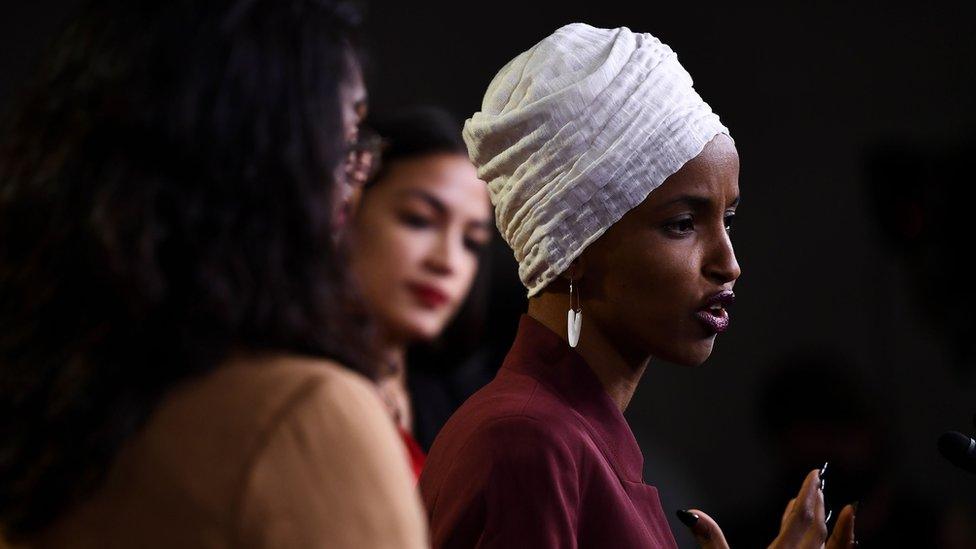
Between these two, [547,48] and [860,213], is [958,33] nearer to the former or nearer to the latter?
[860,213]

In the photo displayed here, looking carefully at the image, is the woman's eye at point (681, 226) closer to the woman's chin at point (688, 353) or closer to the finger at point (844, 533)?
the woman's chin at point (688, 353)

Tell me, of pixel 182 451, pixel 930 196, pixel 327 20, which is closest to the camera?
pixel 182 451

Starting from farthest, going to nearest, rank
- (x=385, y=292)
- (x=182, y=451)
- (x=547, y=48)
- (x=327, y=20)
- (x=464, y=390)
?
(x=464, y=390), (x=385, y=292), (x=547, y=48), (x=327, y=20), (x=182, y=451)

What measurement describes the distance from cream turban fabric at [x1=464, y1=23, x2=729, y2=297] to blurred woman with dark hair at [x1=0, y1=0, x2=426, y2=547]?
2.12 feet

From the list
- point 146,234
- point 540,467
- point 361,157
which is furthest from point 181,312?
point 540,467

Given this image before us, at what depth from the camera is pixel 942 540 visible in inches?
139

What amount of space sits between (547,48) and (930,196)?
2.44 metres

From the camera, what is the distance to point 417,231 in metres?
2.86

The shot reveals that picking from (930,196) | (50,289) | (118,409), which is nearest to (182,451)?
(118,409)

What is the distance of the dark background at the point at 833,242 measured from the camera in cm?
386

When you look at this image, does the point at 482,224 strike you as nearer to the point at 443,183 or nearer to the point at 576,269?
the point at 443,183

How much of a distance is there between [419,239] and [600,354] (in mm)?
1198

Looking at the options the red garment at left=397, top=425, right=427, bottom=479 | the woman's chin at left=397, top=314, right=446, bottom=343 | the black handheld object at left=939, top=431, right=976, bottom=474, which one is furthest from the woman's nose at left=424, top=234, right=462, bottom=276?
the black handheld object at left=939, top=431, right=976, bottom=474

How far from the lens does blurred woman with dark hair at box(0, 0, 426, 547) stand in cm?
98
